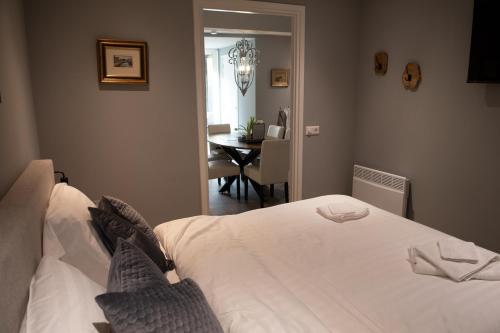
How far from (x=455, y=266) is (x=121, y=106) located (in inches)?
100

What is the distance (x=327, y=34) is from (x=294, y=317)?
3.00m

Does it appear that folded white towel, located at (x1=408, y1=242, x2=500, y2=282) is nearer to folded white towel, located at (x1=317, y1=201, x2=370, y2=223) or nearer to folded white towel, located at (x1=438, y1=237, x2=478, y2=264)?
folded white towel, located at (x1=438, y1=237, x2=478, y2=264)

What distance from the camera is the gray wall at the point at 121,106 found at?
2.72m

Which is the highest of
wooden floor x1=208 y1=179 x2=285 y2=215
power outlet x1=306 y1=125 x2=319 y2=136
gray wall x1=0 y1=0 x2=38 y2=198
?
gray wall x1=0 y1=0 x2=38 y2=198

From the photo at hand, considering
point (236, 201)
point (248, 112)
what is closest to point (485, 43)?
point (236, 201)

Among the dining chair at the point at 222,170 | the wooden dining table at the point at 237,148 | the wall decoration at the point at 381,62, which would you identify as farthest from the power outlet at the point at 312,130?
the dining chair at the point at 222,170

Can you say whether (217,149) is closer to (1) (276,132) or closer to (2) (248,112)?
(1) (276,132)

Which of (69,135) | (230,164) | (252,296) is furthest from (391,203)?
(69,135)

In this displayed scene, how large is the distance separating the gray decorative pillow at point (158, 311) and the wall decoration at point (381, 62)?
3.07 m

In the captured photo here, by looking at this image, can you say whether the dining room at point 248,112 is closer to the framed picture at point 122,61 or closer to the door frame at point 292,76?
the door frame at point 292,76

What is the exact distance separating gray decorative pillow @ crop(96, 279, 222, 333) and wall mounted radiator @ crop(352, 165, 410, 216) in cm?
272

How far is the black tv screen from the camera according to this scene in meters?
2.47

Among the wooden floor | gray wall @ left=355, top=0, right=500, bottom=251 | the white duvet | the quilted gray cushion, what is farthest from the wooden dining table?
the quilted gray cushion

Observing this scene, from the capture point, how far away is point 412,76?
10.6ft
